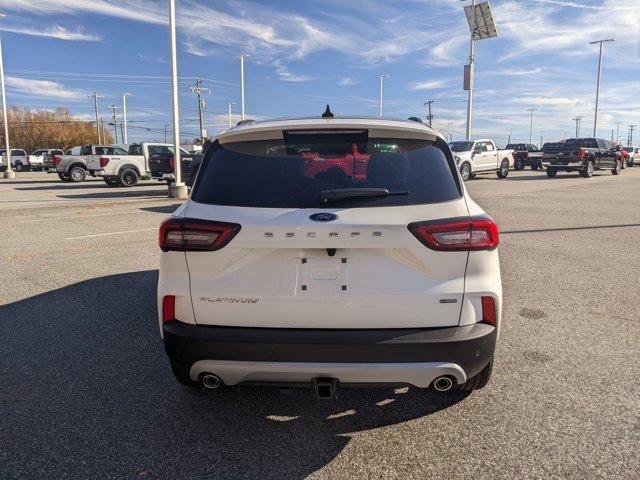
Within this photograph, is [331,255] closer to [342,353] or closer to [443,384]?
[342,353]

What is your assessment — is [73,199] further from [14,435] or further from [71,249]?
[14,435]

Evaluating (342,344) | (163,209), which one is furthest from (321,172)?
(163,209)

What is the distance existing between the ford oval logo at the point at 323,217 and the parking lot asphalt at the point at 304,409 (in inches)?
50.6

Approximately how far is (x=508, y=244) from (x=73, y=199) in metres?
15.3

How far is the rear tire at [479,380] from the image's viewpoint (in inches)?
A: 117

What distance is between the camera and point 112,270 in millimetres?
6938

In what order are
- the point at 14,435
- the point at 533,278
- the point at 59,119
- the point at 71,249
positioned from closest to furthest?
the point at 14,435 → the point at 533,278 → the point at 71,249 → the point at 59,119

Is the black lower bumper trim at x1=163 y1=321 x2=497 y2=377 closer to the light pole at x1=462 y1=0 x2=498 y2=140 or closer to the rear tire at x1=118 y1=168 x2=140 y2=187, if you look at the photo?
the rear tire at x1=118 y1=168 x2=140 y2=187

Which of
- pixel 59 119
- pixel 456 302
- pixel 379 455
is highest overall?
pixel 59 119

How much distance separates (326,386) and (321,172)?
Result: 44.4 inches

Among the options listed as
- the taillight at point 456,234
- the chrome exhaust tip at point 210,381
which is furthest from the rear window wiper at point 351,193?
the chrome exhaust tip at point 210,381

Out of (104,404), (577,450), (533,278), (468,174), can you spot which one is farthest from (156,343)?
(468,174)

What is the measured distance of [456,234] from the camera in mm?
2607

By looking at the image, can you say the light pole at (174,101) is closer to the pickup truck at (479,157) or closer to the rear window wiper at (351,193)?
the pickup truck at (479,157)
